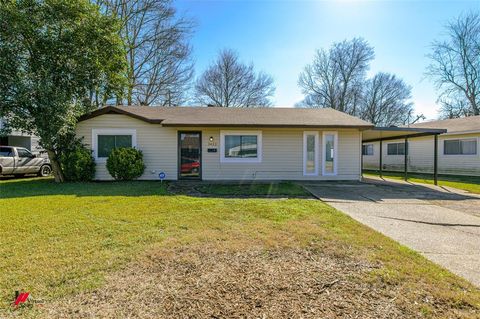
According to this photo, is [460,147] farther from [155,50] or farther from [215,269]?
[155,50]

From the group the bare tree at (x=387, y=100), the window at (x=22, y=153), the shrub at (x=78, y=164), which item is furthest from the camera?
the bare tree at (x=387, y=100)

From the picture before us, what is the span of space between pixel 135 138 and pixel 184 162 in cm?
229

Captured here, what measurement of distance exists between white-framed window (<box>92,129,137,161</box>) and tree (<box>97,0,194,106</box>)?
33.0ft

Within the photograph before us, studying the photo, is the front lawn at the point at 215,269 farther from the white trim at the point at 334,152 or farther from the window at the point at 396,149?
the window at the point at 396,149

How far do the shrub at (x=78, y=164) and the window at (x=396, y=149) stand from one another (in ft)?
64.6

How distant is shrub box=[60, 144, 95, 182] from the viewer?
10156 millimetres

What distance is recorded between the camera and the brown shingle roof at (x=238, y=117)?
34.1ft

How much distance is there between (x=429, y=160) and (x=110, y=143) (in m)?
18.8

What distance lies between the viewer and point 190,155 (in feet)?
37.0

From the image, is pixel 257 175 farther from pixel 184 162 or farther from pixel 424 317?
pixel 424 317

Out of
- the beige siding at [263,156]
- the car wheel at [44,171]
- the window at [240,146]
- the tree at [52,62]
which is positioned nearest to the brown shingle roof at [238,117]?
the beige siding at [263,156]

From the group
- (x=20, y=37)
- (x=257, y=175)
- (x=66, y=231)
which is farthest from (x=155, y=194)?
(x=20, y=37)

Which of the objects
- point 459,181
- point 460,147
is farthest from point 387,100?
point 459,181

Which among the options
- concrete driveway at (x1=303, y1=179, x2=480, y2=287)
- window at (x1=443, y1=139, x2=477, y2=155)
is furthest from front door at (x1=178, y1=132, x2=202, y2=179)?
window at (x1=443, y1=139, x2=477, y2=155)
